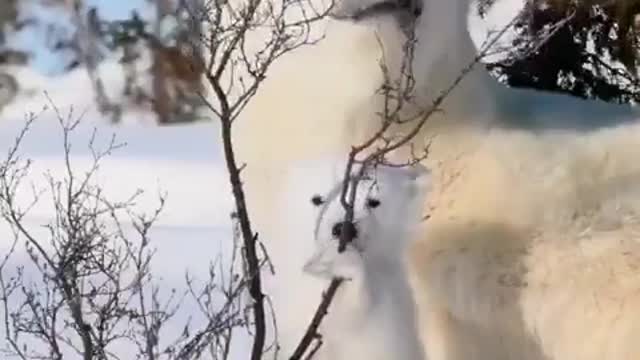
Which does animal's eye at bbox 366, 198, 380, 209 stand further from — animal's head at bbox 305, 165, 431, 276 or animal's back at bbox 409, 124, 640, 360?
animal's back at bbox 409, 124, 640, 360

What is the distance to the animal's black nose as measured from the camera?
105 centimetres

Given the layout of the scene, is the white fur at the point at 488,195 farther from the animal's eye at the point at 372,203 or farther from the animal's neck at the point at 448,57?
the animal's eye at the point at 372,203

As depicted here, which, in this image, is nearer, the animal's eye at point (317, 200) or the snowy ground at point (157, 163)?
the animal's eye at point (317, 200)

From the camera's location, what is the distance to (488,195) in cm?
117

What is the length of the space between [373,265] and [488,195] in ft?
0.49

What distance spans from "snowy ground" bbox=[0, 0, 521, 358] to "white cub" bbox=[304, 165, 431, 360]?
339mm

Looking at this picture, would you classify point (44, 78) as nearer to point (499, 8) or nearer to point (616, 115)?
point (499, 8)

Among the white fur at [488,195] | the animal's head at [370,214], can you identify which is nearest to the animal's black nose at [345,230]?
the animal's head at [370,214]

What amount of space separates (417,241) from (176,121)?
1.43 m

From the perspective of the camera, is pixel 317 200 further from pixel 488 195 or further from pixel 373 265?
pixel 488 195

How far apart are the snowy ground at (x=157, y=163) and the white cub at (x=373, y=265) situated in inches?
13.4

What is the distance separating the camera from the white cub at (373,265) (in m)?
1.06

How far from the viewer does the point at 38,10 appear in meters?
2.90

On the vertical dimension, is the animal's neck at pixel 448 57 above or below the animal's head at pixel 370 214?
above
